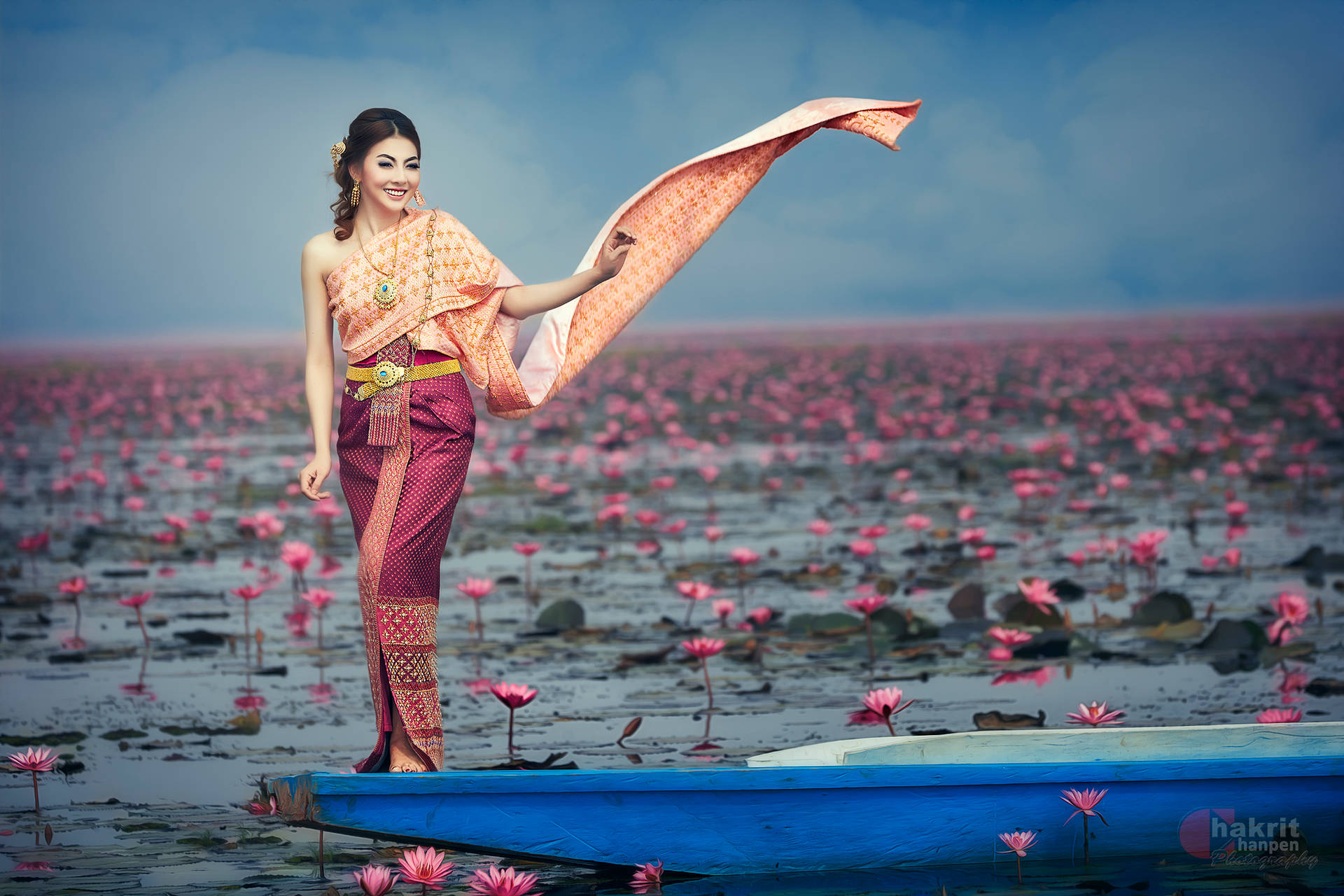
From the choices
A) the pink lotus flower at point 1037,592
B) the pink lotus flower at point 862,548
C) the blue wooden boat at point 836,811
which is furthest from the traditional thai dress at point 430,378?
the pink lotus flower at point 862,548

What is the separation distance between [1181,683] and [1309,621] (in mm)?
810

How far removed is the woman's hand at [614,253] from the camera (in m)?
2.53

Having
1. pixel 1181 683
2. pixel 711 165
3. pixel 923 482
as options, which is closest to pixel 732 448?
pixel 923 482

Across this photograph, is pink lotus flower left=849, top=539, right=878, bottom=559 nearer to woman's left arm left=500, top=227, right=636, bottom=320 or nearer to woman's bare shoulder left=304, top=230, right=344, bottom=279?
woman's left arm left=500, top=227, right=636, bottom=320

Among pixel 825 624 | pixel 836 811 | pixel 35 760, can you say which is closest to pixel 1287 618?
pixel 825 624

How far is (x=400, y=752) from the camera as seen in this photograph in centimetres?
254

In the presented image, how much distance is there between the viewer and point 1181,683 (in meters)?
3.55

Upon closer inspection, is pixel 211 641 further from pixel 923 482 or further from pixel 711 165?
pixel 923 482

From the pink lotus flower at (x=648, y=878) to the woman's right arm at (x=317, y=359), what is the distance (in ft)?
2.87

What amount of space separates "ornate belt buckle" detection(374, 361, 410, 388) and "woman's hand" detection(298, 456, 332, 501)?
0.19m

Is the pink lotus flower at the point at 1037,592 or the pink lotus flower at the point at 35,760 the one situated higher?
the pink lotus flower at the point at 1037,592

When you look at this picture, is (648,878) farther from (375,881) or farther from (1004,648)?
(1004,648)

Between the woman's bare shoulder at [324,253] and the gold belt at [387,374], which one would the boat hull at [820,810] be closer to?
the gold belt at [387,374]

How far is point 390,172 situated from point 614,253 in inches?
16.6
